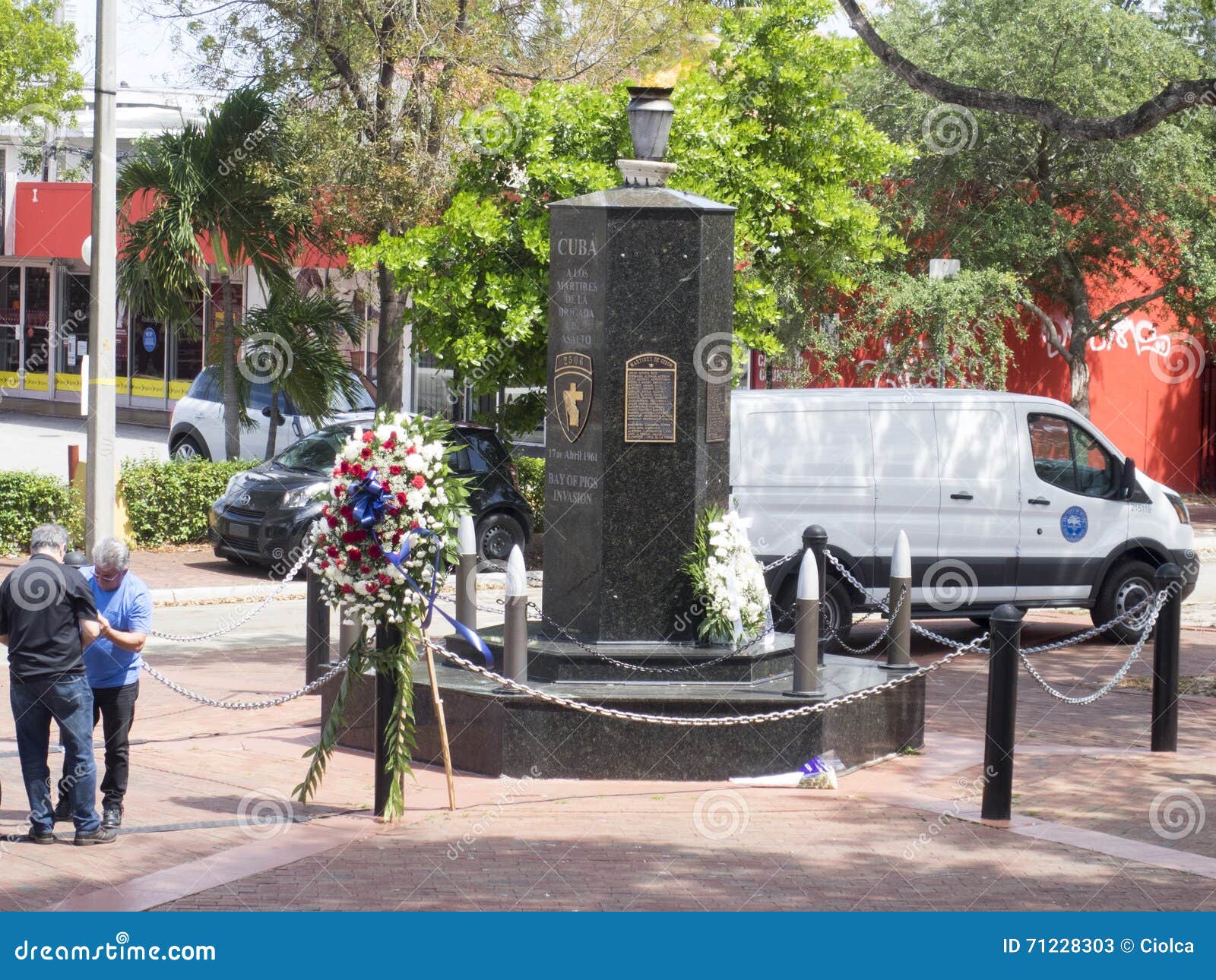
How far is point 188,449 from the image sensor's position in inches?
931

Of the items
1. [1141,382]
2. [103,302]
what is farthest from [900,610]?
[1141,382]

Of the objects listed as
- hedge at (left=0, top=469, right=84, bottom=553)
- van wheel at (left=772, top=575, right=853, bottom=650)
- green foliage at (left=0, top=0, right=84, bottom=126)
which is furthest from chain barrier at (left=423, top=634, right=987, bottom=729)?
green foliage at (left=0, top=0, right=84, bottom=126)

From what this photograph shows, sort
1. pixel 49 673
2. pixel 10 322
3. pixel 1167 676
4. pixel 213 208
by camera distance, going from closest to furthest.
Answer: pixel 49 673, pixel 1167 676, pixel 213 208, pixel 10 322

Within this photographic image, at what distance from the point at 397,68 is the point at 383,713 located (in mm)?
12902

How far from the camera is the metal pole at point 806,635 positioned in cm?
874

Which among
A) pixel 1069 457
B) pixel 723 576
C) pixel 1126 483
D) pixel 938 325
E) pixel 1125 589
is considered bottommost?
pixel 1125 589

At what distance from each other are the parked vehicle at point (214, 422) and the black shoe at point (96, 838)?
50.0 feet

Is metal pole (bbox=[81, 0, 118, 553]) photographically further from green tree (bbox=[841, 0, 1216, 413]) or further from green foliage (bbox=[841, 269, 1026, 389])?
green tree (bbox=[841, 0, 1216, 413])

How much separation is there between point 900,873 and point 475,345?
9.97m

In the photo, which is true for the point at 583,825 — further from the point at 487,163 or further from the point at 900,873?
the point at 487,163

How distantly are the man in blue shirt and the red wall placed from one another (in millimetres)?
22037

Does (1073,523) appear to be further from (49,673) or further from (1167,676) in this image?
(49,673)

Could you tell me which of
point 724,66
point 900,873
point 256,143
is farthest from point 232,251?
point 900,873

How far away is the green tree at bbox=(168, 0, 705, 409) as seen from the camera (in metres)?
18.0
